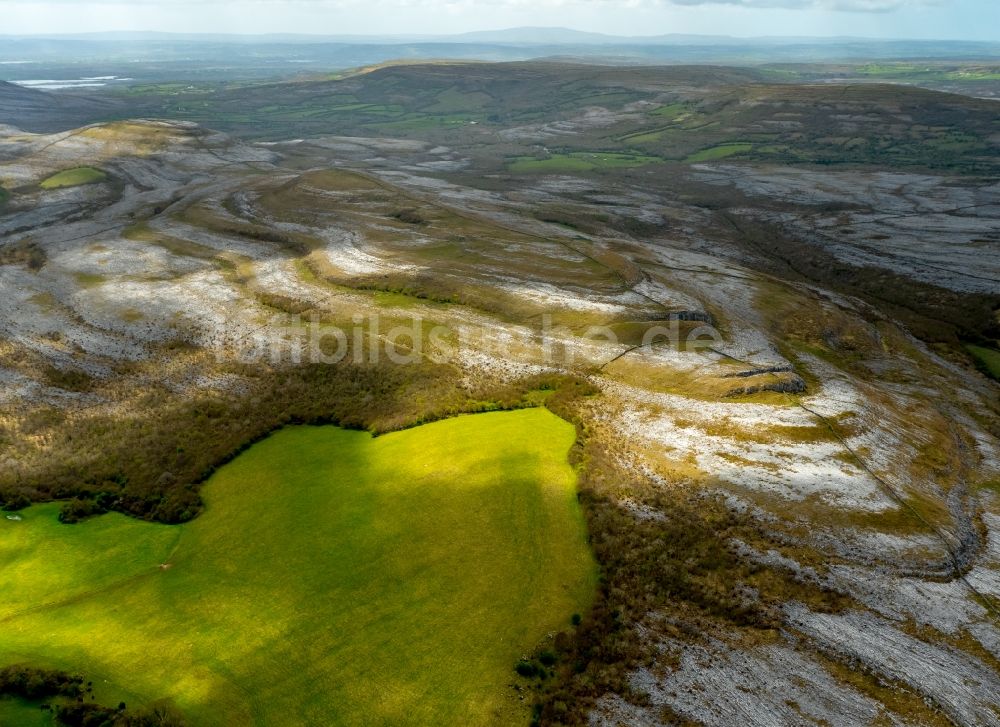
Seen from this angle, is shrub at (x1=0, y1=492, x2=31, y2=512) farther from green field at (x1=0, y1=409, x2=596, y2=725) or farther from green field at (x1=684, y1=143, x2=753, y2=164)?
green field at (x1=684, y1=143, x2=753, y2=164)

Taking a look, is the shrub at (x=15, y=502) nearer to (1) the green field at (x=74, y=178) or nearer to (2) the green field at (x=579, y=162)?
(1) the green field at (x=74, y=178)

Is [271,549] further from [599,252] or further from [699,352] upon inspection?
[599,252]

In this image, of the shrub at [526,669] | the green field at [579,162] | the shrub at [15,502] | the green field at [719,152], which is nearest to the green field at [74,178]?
the green field at [579,162]

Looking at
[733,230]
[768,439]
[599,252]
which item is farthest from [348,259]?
[733,230]

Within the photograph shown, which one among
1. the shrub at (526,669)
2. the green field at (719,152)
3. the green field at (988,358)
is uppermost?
the green field at (719,152)

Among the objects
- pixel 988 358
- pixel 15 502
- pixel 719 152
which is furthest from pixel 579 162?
pixel 15 502
